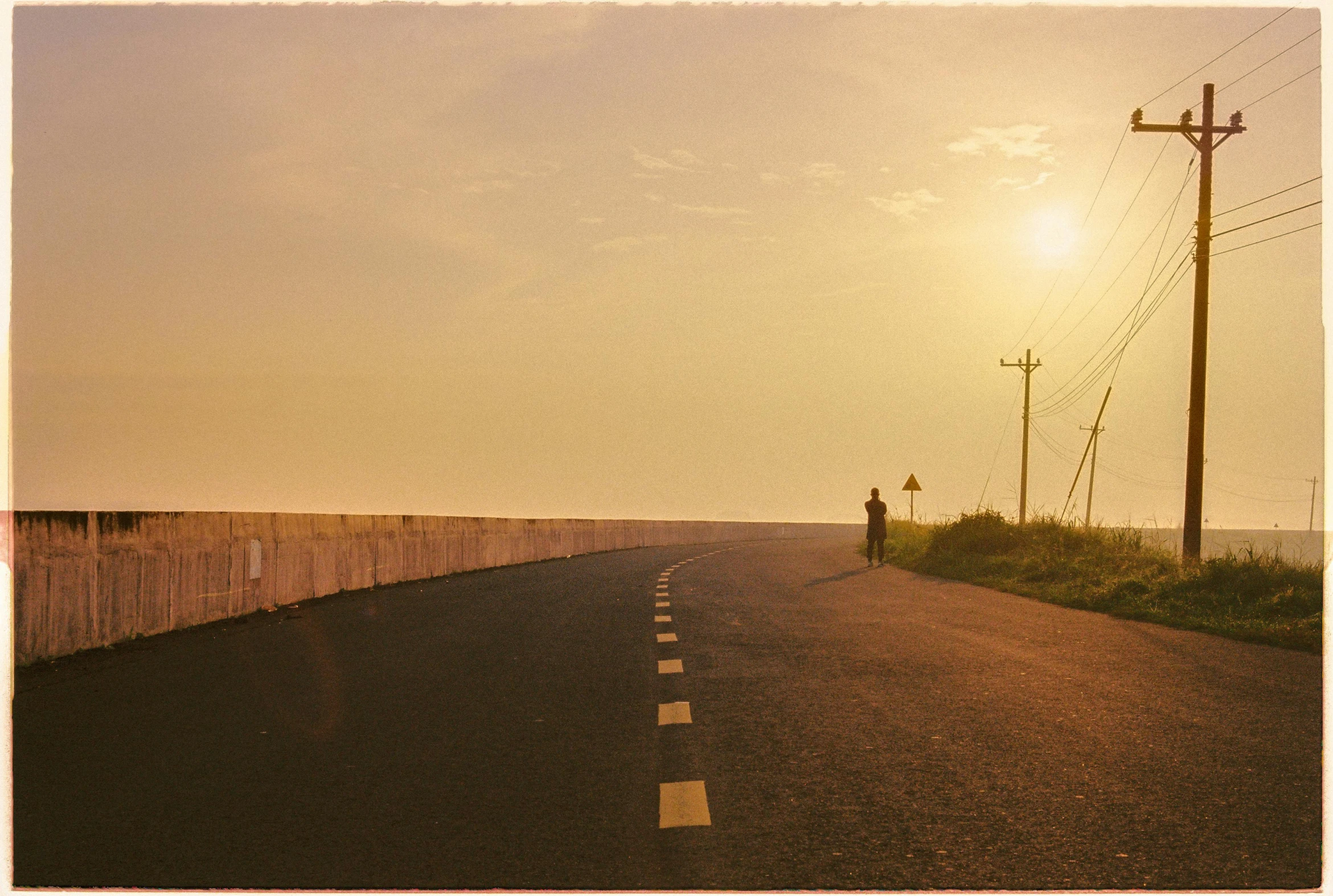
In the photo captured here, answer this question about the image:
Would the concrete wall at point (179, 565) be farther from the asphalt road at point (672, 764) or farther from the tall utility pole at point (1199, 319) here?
the tall utility pole at point (1199, 319)

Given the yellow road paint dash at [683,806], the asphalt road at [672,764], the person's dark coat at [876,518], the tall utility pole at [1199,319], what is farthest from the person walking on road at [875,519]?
the yellow road paint dash at [683,806]

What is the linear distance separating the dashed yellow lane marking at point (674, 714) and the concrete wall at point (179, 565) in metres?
5.78

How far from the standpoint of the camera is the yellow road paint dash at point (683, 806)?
4.76 metres

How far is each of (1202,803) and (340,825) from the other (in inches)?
145

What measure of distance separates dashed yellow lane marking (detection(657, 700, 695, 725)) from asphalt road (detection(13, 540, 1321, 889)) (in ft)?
0.32

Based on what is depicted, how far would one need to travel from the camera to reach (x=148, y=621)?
1226 cm

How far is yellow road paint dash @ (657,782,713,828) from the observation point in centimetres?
476

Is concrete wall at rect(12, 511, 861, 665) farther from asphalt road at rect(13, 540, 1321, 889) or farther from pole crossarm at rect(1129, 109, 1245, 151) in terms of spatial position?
pole crossarm at rect(1129, 109, 1245, 151)

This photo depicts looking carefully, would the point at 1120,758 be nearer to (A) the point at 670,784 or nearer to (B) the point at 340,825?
(A) the point at 670,784

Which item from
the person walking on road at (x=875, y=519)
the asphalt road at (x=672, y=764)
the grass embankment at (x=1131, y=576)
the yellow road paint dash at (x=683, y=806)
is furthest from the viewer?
the person walking on road at (x=875, y=519)

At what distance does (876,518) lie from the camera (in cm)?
2956

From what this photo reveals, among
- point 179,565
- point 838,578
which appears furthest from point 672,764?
point 838,578

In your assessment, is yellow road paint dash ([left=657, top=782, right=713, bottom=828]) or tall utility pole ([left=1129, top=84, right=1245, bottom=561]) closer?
yellow road paint dash ([left=657, top=782, right=713, bottom=828])

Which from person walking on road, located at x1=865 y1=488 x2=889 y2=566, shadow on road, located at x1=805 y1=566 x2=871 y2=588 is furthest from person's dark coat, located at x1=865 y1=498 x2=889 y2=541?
shadow on road, located at x1=805 y1=566 x2=871 y2=588
